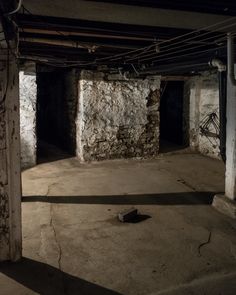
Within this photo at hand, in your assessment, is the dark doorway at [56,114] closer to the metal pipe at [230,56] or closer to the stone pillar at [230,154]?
the stone pillar at [230,154]

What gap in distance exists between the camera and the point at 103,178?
555 cm

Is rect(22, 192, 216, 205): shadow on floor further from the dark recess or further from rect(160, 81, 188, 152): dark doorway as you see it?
the dark recess

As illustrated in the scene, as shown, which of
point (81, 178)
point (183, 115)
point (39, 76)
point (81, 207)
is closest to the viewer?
point (81, 207)

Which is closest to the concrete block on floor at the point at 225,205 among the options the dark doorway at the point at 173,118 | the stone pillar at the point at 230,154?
the stone pillar at the point at 230,154

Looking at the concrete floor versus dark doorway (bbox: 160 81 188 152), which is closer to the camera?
the concrete floor

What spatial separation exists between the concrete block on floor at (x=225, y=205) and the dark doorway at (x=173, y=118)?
370 centimetres

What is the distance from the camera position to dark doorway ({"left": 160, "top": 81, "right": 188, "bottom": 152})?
8156 millimetres

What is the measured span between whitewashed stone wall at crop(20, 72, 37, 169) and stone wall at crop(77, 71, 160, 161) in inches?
36.4

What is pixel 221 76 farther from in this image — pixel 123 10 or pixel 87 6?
pixel 87 6

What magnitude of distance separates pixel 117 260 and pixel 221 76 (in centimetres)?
238

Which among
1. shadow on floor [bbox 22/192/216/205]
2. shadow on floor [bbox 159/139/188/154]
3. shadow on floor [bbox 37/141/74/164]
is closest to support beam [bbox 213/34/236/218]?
shadow on floor [bbox 22/192/216/205]

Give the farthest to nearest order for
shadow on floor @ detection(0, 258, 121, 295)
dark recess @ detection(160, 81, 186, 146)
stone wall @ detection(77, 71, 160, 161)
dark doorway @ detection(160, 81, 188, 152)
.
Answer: dark recess @ detection(160, 81, 186, 146)
dark doorway @ detection(160, 81, 188, 152)
stone wall @ detection(77, 71, 160, 161)
shadow on floor @ detection(0, 258, 121, 295)

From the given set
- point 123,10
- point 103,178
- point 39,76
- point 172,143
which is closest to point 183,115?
point 172,143

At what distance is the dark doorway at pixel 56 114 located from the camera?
7.14 metres
